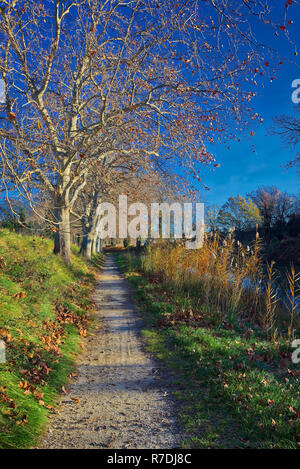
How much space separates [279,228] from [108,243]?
5446cm

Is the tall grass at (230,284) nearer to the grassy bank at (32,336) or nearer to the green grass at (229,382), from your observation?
the green grass at (229,382)

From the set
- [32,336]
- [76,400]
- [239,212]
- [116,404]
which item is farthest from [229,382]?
[239,212]

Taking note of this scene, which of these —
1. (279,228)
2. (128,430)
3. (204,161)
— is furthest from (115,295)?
(279,228)

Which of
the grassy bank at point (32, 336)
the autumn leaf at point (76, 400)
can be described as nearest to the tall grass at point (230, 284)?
the grassy bank at point (32, 336)

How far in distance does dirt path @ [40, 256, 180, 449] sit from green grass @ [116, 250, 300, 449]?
0.27 metres

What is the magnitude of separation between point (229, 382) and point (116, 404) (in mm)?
1480

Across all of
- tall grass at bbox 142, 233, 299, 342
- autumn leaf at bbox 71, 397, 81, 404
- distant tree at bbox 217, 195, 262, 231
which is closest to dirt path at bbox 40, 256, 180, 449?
autumn leaf at bbox 71, 397, 81, 404

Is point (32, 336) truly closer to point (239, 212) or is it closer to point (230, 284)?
point (230, 284)

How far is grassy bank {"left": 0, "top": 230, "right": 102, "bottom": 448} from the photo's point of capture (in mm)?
3279

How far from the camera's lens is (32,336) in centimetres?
519

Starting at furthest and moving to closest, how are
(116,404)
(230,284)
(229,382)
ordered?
(230,284)
(229,382)
(116,404)

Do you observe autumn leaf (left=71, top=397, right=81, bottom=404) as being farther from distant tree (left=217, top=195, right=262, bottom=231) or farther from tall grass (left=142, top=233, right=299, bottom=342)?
distant tree (left=217, top=195, right=262, bottom=231)

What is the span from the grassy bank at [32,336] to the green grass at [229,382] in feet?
5.25

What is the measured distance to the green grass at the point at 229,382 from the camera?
10.0 ft
